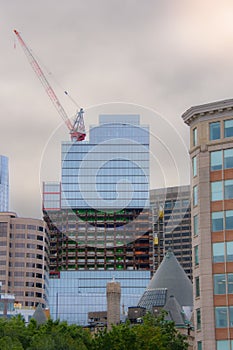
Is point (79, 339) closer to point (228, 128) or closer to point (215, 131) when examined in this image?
point (215, 131)

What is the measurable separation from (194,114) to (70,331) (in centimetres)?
3234

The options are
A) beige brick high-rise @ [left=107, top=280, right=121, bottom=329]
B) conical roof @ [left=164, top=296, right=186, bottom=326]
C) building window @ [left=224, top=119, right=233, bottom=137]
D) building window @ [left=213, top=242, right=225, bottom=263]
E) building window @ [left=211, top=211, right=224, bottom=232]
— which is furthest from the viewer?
beige brick high-rise @ [left=107, top=280, right=121, bottom=329]

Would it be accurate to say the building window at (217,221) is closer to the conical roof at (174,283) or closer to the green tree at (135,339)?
the green tree at (135,339)

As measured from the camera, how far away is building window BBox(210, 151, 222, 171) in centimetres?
9356

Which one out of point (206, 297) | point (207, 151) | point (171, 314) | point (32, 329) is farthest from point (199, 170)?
point (171, 314)

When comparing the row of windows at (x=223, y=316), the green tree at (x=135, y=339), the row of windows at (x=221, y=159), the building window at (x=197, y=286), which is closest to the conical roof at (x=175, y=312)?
the green tree at (x=135, y=339)

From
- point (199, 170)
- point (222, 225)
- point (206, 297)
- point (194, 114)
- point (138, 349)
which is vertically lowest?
point (138, 349)

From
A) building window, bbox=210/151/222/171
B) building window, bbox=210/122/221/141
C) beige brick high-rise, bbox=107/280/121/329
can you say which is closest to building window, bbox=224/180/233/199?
building window, bbox=210/151/222/171

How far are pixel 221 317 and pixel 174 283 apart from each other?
83.1 metres

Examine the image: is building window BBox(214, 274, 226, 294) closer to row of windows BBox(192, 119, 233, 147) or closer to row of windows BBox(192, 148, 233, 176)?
row of windows BBox(192, 148, 233, 176)

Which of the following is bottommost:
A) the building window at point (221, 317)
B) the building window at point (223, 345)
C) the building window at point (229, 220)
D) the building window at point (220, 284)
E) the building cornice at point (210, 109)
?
the building window at point (223, 345)

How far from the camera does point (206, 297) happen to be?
3533 inches

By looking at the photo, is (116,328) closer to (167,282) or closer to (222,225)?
(222,225)

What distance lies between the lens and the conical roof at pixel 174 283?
167625 mm
